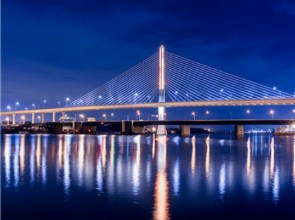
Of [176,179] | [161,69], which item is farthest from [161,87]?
[176,179]

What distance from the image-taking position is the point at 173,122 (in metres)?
74.4

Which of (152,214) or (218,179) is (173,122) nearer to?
(218,179)

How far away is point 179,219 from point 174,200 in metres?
2.16

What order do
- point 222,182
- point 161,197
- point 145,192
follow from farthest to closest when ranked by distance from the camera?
point 222,182, point 145,192, point 161,197

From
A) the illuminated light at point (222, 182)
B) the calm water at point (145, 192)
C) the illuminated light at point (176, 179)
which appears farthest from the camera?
the illuminated light at point (176, 179)

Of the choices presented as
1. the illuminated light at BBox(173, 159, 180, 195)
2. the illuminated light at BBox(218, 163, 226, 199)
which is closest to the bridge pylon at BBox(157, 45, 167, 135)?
the illuminated light at BBox(173, 159, 180, 195)

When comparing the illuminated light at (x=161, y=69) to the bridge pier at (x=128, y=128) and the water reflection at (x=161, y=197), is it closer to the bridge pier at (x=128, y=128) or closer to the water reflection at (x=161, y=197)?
the bridge pier at (x=128, y=128)

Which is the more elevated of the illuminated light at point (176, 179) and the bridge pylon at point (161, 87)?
the bridge pylon at point (161, 87)

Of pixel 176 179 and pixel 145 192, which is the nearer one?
pixel 145 192

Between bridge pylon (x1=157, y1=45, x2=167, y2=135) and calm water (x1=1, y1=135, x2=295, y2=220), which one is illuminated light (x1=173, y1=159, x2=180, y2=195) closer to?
calm water (x1=1, y1=135, x2=295, y2=220)

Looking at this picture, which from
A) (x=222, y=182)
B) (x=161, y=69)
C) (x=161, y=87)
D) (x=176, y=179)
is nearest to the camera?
(x=222, y=182)

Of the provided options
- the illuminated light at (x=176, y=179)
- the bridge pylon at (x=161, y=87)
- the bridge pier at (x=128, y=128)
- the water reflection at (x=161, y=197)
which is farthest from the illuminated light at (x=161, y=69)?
the water reflection at (x=161, y=197)

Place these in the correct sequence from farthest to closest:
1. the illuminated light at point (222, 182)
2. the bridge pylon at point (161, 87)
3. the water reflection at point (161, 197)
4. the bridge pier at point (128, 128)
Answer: the bridge pier at point (128, 128)
the bridge pylon at point (161, 87)
the illuminated light at point (222, 182)
the water reflection at point (161, 197)

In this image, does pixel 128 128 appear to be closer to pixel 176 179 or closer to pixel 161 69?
pixel 161 69
